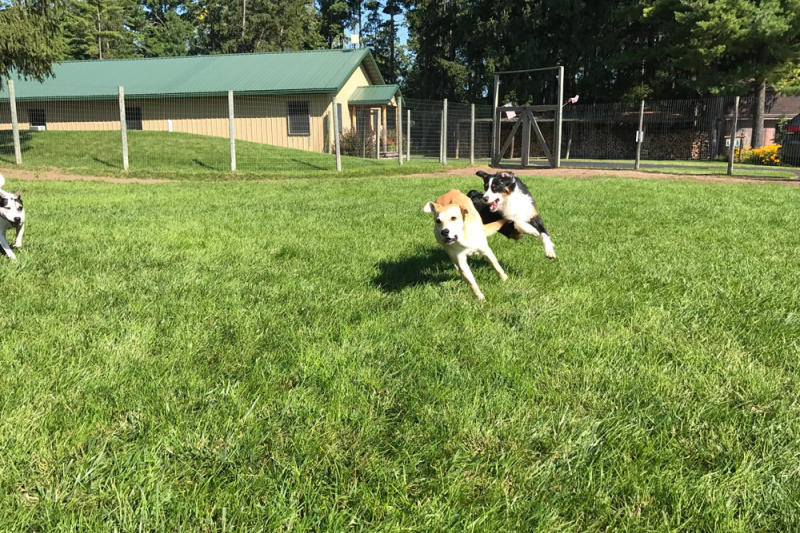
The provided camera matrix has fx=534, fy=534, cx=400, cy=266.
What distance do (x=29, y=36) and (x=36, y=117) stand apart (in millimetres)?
13563

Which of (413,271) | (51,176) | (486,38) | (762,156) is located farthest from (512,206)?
(486,38)

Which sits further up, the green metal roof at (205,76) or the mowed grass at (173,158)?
the green metal roof at (205,76)

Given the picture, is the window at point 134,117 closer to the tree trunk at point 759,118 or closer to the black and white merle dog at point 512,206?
the black and white merle dog at point 512,206

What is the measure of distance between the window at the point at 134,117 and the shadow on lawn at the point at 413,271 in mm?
26338

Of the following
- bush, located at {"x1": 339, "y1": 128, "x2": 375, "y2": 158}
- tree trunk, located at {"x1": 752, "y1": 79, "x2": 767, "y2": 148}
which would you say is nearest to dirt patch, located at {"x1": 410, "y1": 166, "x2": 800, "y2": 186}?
bush, located at {"x1": 339, "y1": 128, "x2": 375, "y2": 158}

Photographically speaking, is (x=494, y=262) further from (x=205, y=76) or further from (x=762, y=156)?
(x=205, y=76)

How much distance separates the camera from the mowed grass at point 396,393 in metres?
1.75

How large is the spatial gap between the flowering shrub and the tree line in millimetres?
3936

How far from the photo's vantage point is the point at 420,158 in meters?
23.5

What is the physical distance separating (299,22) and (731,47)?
116 ft

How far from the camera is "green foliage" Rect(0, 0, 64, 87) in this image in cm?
1627

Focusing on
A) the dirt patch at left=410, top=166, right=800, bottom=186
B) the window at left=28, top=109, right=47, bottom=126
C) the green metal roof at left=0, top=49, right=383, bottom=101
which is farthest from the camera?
the window at left=28, top=109, right=47, bottom=126

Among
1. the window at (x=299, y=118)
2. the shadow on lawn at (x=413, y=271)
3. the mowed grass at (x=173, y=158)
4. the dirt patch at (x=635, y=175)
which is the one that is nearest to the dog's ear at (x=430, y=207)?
the shadow on lawn at (x=413, y=271)

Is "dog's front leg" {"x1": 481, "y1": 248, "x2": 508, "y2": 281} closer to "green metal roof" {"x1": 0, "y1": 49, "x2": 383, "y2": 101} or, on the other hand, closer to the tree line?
the tree line
